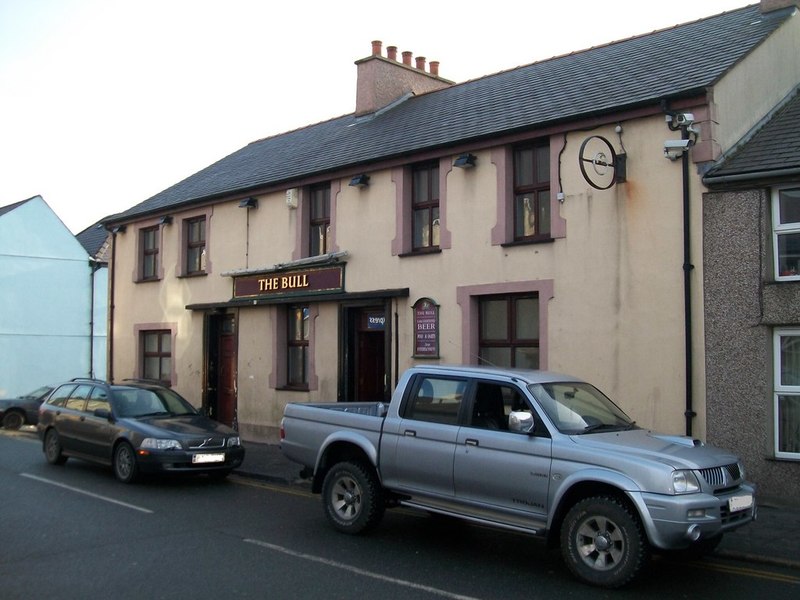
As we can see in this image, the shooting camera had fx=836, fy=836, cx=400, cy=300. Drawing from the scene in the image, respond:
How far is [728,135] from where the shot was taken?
11945 millimetres

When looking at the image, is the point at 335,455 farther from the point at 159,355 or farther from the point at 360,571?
the point at 159,355

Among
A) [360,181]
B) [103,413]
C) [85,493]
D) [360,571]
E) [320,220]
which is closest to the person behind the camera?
[360,571]

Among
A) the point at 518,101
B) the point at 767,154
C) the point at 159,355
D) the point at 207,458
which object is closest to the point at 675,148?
the point at 767,154

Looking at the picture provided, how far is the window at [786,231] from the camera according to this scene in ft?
36.0

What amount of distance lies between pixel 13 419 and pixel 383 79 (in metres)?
13.8

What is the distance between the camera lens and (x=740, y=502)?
7.45m

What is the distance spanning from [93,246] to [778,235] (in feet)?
99.7

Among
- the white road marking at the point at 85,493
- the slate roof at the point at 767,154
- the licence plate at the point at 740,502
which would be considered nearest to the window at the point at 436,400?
the licence plate at the point at 740,502

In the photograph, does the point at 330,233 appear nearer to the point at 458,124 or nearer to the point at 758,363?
the point at 458,124

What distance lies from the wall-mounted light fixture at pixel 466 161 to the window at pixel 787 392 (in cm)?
570

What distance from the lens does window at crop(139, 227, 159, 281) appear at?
22156 millimetres

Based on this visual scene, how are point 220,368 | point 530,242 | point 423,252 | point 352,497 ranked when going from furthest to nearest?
1. point 220,368
2. point 423,252
3. point 530,242
4. point 352,497

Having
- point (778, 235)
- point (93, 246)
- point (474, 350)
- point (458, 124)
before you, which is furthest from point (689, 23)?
point (93, 246)

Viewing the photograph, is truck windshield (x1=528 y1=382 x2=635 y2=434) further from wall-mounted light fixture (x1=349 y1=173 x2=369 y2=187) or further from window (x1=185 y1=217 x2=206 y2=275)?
window (x1=185 y1=217 x2=206 y2=275)
